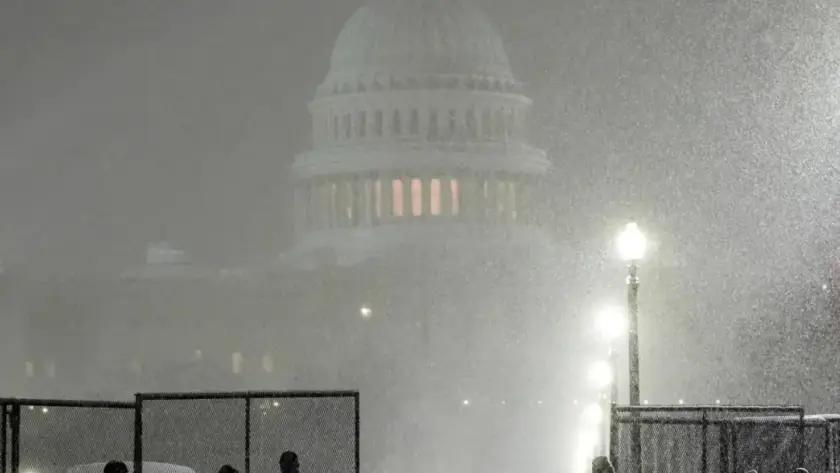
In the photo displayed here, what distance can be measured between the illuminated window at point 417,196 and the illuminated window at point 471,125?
15.5 feet

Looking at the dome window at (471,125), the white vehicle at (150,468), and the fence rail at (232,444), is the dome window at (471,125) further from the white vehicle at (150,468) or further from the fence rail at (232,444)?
the white vehicle at (150,468)

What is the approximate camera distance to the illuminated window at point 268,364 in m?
113

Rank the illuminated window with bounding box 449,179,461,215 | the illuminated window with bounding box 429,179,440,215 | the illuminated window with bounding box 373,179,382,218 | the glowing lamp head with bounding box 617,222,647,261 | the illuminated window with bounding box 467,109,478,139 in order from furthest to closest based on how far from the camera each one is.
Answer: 1. the illuminated window with bounding box 429,179,440,215
2. the illuminated window with bounding box 449,179,461,215
3. the illuminated window with bounding box 467,109,478,139
4. the illuminated window with bounding box 373,179,382,218
5. the glowing lamp head with bounding box 617,222,647,261

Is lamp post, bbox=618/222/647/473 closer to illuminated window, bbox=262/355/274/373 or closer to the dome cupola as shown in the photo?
illuminated window, bbox=262/355/274/373

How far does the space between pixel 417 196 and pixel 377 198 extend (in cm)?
391

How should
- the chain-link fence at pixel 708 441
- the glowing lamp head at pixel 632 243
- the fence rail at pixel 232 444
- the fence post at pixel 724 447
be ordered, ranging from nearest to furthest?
the fence rail at pixel 232 444 < the chain-link fence at pixel 708 441 < the fence post at pixel 724 447 < the glowing lamp head at pixel 632 243

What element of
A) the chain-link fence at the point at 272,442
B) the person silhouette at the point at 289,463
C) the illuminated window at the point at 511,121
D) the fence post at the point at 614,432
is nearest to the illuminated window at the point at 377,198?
the illuminated window at the point at 511,121

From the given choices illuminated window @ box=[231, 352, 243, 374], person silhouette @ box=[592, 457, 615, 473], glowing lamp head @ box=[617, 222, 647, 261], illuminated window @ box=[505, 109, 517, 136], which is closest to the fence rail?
person silhouette @ box=[592, 457, 615, 473]

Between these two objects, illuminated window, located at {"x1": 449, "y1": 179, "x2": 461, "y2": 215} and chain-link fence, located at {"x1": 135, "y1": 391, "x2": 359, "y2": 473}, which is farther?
illuminated window, located at {"x1": 449, "y1": 179, "x2": 461, "y2": 215}

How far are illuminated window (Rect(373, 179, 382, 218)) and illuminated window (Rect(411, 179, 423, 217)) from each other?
250 centimetres

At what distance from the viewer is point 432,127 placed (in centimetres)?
12256

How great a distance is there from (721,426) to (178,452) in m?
5.58

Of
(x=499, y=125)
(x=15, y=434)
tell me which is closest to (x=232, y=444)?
(x=15, y=434)

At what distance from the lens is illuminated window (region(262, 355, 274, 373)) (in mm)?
113125
